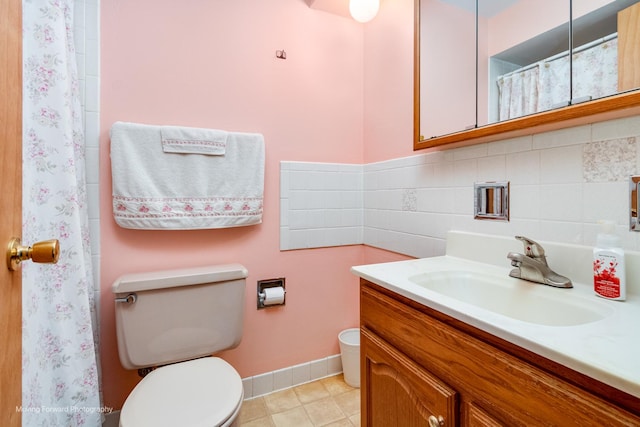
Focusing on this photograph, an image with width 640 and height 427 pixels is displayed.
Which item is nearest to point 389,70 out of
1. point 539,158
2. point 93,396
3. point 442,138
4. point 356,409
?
point 442,138

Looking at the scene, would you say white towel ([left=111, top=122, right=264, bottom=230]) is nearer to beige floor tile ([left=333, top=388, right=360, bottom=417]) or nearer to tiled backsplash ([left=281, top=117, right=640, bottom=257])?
tiled backsplash ([left=281, top=117, right=640, bottom=257])

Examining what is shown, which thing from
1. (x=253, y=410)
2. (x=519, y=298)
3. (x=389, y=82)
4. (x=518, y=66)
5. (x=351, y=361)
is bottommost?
(x=253, y=410)

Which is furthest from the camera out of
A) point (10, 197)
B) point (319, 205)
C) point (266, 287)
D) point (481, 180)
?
point (319, 205)

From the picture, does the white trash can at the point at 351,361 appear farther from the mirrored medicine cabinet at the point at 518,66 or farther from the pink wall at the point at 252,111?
the mirrored medicine cabinet at the point at 518,66

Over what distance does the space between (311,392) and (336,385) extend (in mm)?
152

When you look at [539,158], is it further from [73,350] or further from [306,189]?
[73,350]

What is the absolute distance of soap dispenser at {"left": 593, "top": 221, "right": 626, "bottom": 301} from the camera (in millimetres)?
688

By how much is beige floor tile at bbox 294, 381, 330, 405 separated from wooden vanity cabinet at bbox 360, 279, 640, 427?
640 millimetres

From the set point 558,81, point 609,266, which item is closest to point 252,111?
point 558,81

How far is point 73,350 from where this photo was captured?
3.37ft

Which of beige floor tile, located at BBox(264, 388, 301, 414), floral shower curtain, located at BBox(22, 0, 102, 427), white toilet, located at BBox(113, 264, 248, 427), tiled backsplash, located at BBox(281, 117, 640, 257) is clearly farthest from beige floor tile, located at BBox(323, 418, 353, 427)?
floral shower curtain, located at BBox(22, 0, 102, 427)

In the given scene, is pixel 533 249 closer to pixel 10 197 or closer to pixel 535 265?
pixel 535 265

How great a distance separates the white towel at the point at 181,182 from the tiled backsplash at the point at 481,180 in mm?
226

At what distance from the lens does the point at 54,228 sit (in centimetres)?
99
